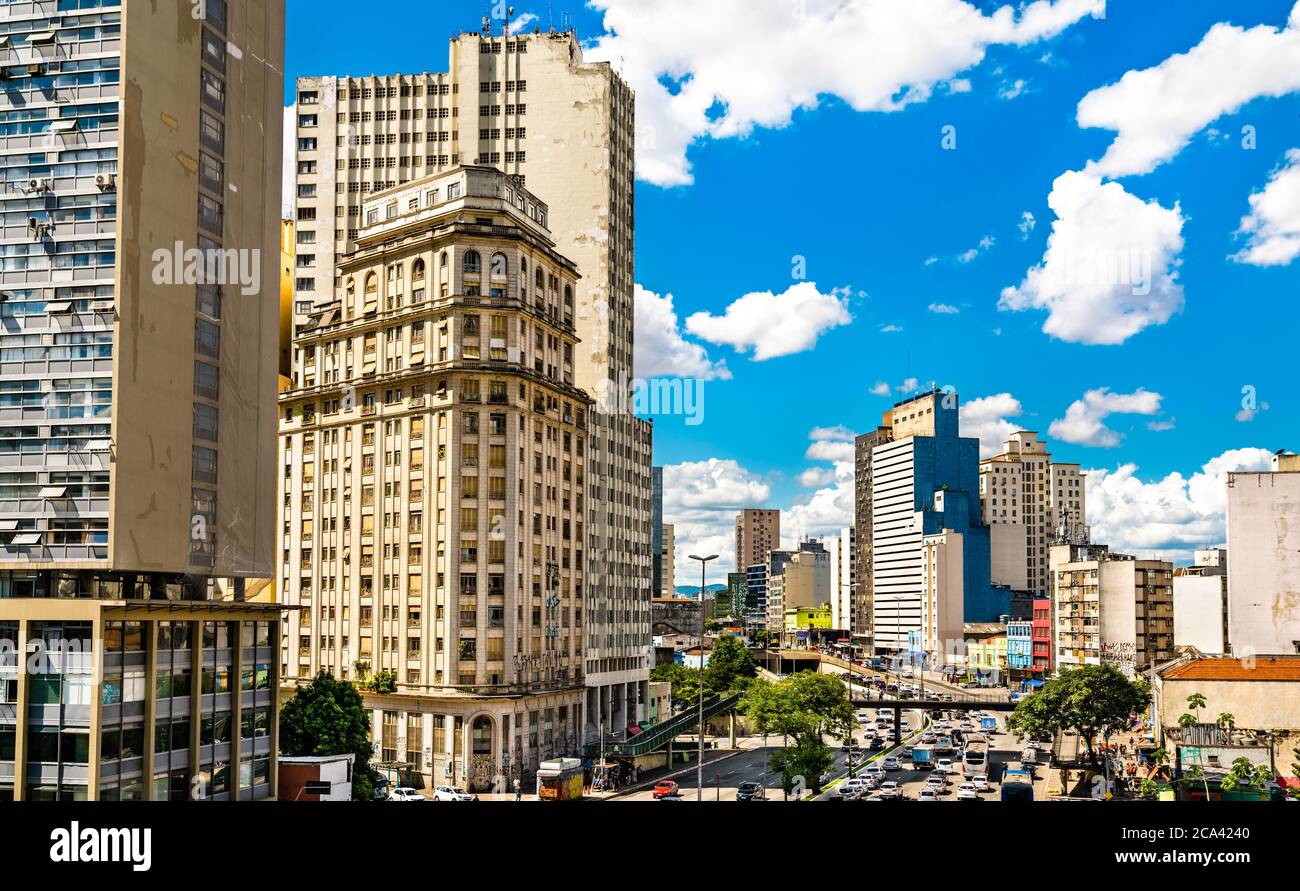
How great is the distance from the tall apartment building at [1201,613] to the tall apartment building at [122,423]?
11281 cm

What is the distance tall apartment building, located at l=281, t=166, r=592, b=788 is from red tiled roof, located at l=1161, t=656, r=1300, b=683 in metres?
47.7

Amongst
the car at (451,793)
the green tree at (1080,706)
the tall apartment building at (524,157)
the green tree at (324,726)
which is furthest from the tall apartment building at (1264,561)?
the green tree at (324,726)

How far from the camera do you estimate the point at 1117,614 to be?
469 ft

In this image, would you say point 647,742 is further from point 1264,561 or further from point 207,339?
point 207,339

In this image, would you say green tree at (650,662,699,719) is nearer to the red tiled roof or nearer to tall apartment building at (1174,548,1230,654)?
tall apartment building at (1174,548,1230,654)

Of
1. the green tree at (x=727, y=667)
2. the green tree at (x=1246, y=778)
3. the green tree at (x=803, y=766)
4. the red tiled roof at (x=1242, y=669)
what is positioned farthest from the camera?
the green tree at (x=727, y=667)

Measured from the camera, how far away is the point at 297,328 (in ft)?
384

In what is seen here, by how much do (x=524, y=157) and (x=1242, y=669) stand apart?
8163 cm

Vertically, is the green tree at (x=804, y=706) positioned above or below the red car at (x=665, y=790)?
above

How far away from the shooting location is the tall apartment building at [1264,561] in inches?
3861

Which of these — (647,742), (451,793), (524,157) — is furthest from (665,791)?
(524,157)

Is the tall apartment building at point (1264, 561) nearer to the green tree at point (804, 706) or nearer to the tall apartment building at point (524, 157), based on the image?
the green tree at point (804, 706)

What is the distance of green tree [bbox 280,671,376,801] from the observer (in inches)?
2709
